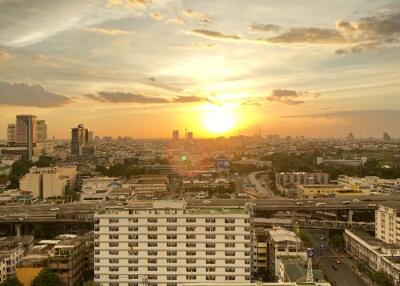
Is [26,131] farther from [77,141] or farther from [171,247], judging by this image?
[171,247]

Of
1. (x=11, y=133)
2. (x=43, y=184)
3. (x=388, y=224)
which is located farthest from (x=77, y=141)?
(x=388, y=224)

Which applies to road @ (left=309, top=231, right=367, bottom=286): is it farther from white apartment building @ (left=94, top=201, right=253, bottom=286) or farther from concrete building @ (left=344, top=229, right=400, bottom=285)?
white apartment building @ (left=94, top=201, right=253, bottom=286)

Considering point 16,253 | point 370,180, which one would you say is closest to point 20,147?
point 370,180

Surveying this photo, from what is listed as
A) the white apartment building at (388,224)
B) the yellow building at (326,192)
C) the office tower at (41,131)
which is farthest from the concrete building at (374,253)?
the office tower at (41,131)

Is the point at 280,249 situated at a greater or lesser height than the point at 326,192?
lesser

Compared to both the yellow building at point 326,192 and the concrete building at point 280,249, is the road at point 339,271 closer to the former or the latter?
the concrete building at point 280,249

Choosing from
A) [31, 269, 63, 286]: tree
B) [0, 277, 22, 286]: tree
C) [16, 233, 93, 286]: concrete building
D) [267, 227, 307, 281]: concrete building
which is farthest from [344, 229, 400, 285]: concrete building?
[0, 277, 22, 286]: tree
